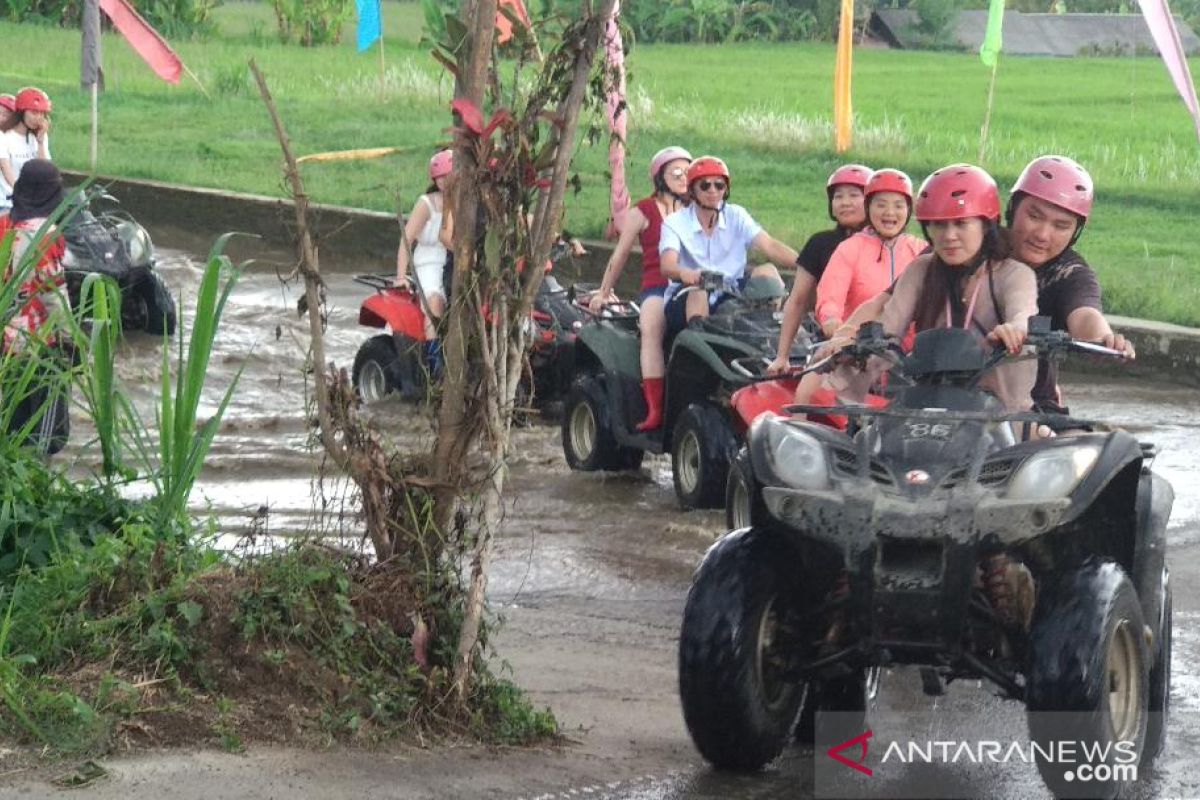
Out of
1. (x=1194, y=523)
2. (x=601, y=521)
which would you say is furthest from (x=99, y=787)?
(x=1194, y=523)

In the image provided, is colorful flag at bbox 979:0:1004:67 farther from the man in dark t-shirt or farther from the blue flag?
the man in dark t-shirt

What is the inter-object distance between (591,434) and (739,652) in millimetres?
5924

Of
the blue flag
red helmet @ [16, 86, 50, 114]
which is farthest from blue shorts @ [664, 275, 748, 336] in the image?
the blue flag

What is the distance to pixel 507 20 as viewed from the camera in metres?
5.89

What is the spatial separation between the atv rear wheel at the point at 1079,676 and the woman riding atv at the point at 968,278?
879mm

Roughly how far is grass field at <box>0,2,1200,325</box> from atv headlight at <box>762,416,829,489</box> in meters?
5.91

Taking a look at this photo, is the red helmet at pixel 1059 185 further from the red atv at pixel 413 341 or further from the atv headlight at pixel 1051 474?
the red atv at pixel 413 341

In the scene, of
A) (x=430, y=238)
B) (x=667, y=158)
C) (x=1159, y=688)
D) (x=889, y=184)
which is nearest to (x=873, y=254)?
(x=889, y=184)

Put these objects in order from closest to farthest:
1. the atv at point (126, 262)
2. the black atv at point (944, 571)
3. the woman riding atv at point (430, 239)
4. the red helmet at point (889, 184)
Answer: the black atv at point (944, 571)
the red helmet at point (889, 184)
the woman riding atv at point (430, 239)
the atv at point (126, 262)

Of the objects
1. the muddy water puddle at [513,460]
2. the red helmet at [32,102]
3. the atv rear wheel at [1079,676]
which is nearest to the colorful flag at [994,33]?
the muddy water puddle at [513,460]

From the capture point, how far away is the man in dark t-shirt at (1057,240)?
22.7 feet

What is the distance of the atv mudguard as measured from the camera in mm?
13586

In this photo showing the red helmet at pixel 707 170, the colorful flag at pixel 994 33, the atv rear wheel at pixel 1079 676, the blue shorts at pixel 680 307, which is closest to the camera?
the atv rear wheel at pixel 1079 676

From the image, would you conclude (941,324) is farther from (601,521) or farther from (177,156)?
(177,156)
